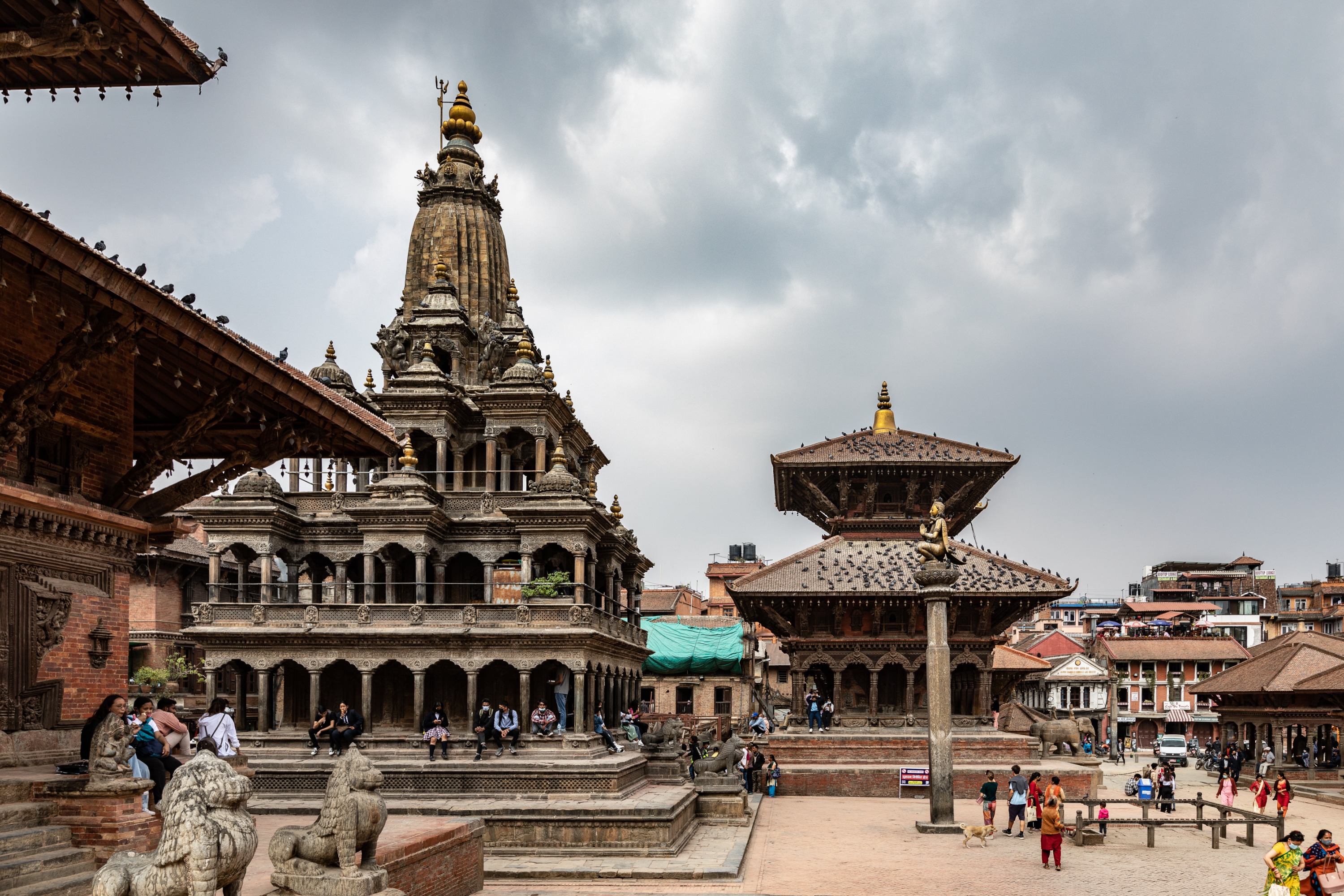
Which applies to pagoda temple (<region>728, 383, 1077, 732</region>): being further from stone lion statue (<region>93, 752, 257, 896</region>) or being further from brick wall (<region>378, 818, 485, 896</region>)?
stone lion statue (<region>93, 752, 257, 896</region>)

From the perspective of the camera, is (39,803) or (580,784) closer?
(39,803)

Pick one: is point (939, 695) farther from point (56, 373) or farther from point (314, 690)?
point (56, 373)

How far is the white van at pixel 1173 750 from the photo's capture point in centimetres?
5956

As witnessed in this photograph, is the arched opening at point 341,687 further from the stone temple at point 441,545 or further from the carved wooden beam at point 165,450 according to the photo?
the carved wooden beam at point 165,450

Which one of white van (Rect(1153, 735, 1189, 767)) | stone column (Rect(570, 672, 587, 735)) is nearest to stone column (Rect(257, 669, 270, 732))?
stone column (Rect(570, 672, 587, 735))

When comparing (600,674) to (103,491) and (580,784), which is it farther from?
(103,491)

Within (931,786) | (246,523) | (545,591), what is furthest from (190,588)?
(931,786)

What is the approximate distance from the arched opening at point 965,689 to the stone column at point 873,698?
270 centimetres

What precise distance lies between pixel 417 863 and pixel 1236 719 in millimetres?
42598

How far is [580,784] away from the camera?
26.7 meters

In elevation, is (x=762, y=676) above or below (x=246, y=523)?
below

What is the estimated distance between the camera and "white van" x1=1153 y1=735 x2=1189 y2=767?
59562 millimetres

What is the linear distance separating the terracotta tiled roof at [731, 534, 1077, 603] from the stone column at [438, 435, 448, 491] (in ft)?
30.2

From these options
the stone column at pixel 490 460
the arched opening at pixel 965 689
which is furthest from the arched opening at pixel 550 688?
the arched opening at pixel 965 689
